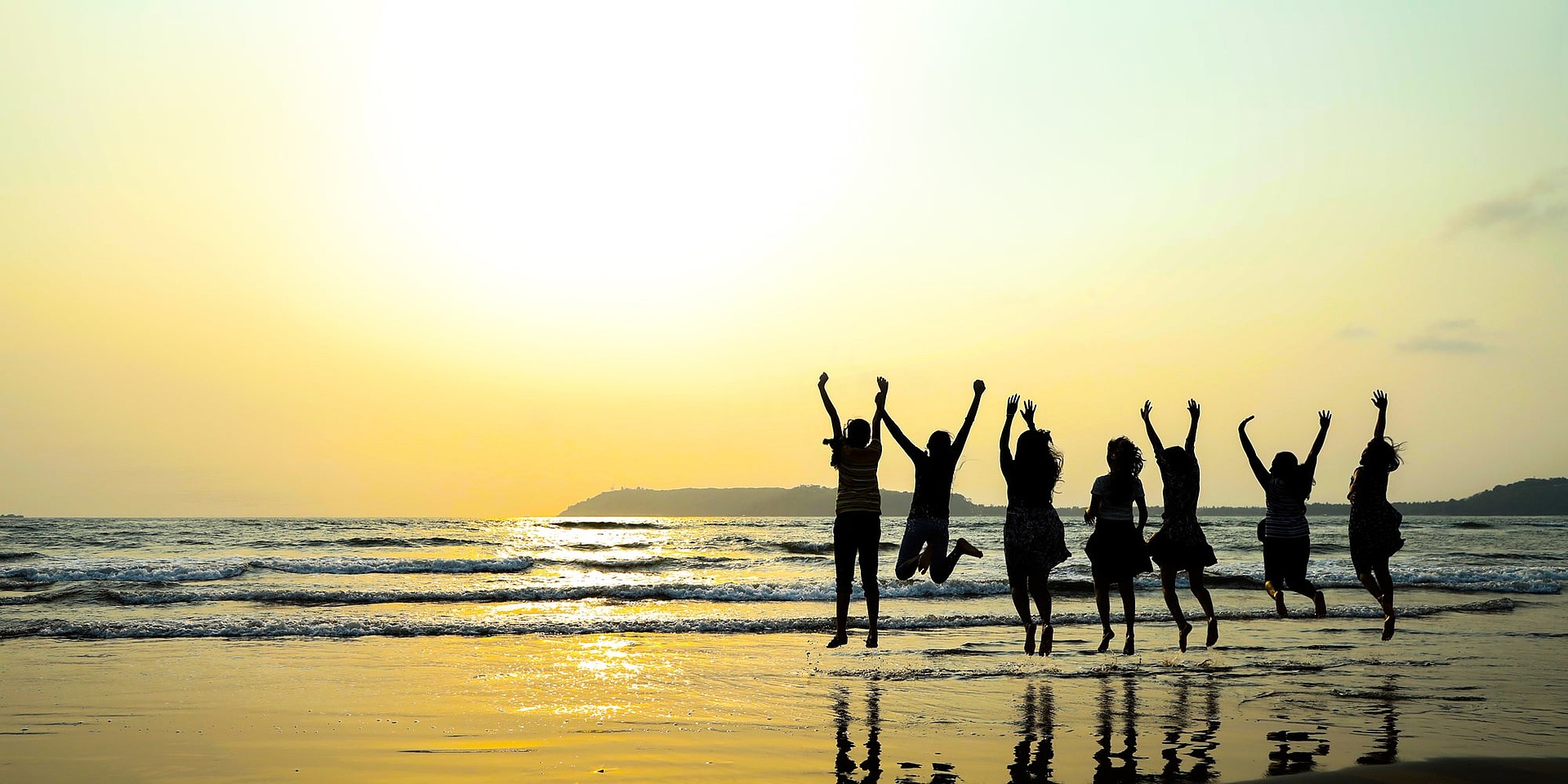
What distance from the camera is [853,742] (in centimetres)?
691

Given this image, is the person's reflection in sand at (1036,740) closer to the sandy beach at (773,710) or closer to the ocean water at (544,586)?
the sandy beach at (773,710)

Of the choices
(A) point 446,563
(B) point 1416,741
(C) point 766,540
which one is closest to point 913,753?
(B) point 1416,741

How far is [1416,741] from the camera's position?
6859 millimetres

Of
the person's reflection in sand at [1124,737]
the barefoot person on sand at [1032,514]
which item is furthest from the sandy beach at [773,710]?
the barefoot person on sand at [1032,514]

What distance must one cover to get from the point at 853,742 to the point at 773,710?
1551mm

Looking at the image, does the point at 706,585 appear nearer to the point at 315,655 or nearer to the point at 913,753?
the point at 315,655

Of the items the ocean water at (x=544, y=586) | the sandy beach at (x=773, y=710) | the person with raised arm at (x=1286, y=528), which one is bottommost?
the ocean water at (x=544, y=586)

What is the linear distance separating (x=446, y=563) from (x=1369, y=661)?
88.6 feet

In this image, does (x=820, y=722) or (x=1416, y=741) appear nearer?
(x=1416, y=741)

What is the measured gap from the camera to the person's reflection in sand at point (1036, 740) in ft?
19.6

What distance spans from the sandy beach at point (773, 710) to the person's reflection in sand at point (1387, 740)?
27mm

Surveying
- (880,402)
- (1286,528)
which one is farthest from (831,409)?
(1286,528)

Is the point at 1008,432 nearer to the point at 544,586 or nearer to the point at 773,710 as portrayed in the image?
the point at 773,710

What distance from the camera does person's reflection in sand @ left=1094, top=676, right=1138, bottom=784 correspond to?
5.93 metres
